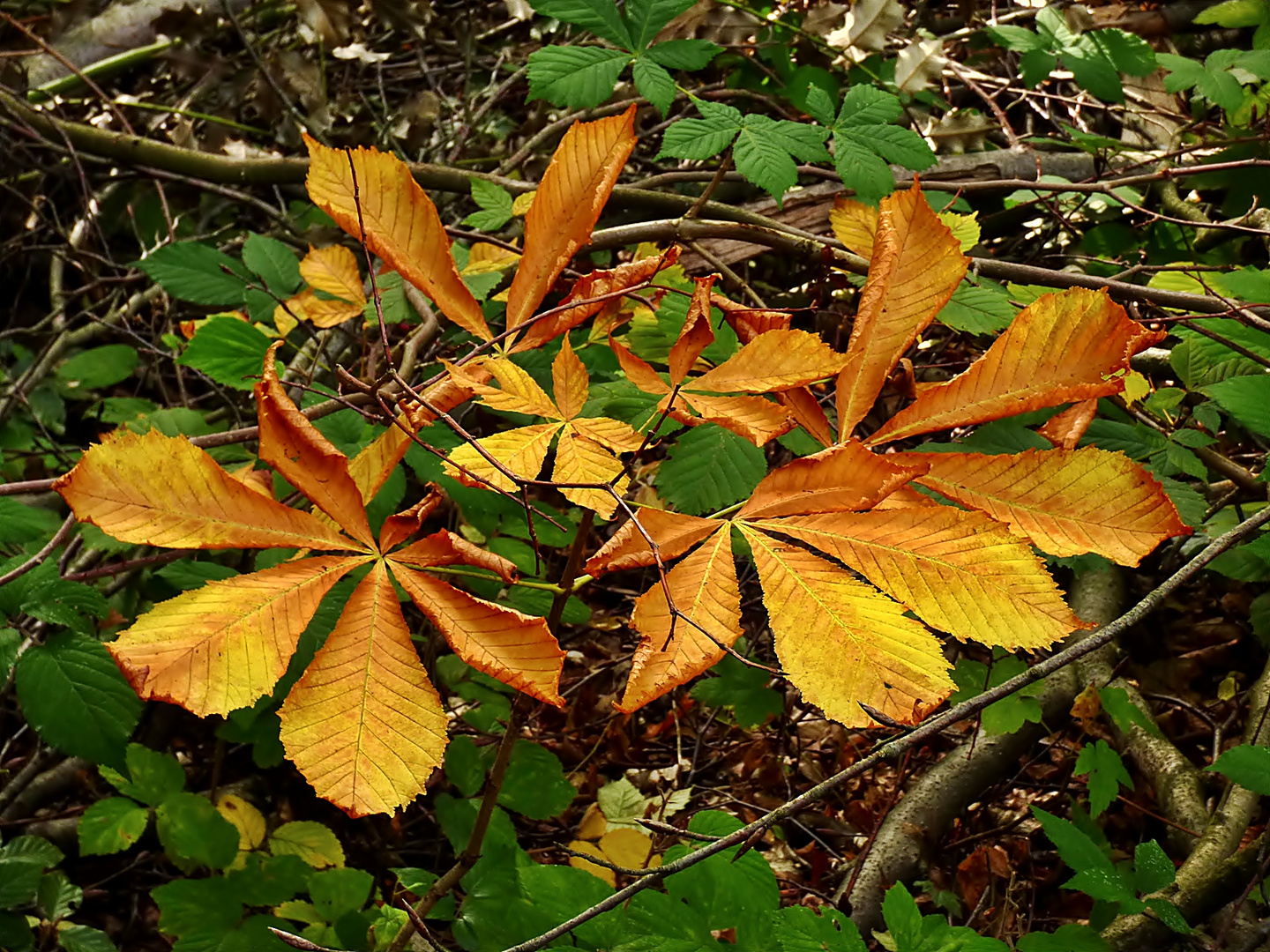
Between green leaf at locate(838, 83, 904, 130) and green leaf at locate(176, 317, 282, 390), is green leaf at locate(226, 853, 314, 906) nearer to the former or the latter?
green leaf at locate(176, 317, 282, 390)

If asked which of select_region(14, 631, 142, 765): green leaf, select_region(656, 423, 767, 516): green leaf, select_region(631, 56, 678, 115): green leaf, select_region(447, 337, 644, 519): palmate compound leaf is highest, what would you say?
select_region(631, 56, 678, 115): green leaf

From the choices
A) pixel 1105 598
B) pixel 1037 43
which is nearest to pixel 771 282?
pixel 1037 43

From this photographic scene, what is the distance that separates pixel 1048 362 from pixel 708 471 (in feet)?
1.57

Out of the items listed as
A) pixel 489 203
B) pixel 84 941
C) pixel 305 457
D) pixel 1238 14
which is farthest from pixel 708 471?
pixel 1238 14

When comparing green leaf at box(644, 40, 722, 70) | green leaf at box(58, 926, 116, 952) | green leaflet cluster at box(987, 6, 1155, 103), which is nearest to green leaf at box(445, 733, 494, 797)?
green leaf at box(58, 926, 116, 952)

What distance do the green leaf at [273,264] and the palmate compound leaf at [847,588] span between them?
3.98ft

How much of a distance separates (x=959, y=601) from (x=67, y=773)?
1989 mm

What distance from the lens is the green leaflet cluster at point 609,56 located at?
1.47m

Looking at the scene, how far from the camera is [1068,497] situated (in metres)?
0.75

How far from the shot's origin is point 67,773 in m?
1.89

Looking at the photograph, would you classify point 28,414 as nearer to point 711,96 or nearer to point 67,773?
point 67,773

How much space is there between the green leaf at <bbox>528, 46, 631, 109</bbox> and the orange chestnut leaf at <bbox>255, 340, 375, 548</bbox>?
2.91 ft

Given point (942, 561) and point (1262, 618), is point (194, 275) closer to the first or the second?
point (942, 561)

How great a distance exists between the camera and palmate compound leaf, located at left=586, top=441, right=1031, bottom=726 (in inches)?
25.7
